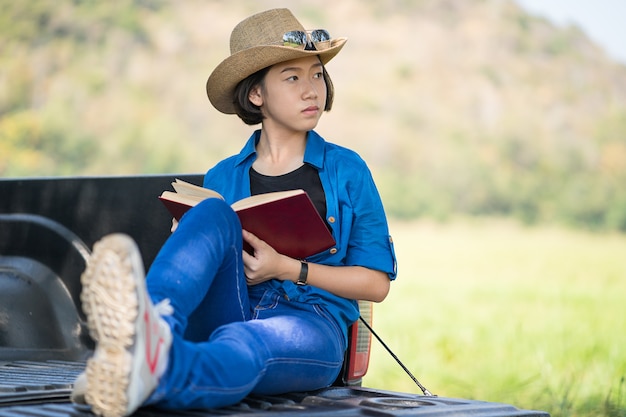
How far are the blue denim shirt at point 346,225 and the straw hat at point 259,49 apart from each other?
0.27 meters

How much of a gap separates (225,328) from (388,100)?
15732 mm

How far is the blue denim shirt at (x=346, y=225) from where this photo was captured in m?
2.59

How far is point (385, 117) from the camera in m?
17.4

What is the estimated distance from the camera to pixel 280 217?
238cm

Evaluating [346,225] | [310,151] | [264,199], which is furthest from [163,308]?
[310,151]

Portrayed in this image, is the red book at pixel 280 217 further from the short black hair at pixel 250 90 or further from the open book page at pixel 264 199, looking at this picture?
the short black hair at pixel 250 90

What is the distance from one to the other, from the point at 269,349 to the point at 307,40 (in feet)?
2.98

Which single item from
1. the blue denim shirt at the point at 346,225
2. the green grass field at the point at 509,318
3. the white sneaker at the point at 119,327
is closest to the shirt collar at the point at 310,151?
the blue denim shirt at the point at 346,225

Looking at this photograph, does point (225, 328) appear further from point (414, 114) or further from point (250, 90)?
point (414, 114)

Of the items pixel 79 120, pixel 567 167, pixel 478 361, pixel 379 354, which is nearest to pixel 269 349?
pixel 478 361

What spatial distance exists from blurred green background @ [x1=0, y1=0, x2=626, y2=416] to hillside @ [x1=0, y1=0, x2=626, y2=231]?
0.10 feet

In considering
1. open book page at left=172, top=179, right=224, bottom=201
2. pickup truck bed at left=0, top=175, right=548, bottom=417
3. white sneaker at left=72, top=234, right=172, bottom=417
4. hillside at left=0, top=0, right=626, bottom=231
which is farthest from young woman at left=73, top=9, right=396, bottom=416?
hillside at left=0, top=0, right=626, bottom=231

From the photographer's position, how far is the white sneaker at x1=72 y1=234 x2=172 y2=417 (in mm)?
1791

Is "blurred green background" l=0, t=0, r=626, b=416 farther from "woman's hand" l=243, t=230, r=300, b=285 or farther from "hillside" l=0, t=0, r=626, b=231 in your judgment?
"woman's hand" l=243, t=230, r=300, b=285
